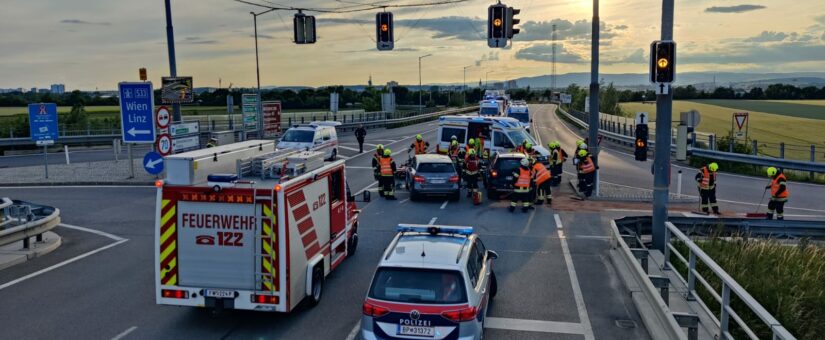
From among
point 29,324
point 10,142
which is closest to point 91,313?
point 29,324

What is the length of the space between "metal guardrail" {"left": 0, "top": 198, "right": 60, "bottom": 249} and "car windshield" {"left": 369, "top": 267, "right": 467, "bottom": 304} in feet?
31.5

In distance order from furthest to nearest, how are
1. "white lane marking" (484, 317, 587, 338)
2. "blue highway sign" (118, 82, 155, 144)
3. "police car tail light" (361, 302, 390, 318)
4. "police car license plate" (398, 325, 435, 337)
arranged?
"blue highway sign" (118, 82, 155, 144), "white lane marking" (484, 317, 587, 338), "police car tail light" (361, 302, 390, 318), "police car license plate" (398, 325, 435, 337)

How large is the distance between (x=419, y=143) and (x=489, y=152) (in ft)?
9.39

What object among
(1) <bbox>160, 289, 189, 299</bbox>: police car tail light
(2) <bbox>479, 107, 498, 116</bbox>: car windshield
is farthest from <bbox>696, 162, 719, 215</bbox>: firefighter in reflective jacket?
(2) <bbox>479, 107, 498, 116</bbox>: car windshield

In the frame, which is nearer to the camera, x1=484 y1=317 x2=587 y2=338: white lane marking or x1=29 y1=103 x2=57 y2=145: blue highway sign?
x1=484 y1=317 x2=587 y2=338: white lane marking

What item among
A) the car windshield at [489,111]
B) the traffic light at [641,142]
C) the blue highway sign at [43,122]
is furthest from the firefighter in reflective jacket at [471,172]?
the car windshield at [489,111]

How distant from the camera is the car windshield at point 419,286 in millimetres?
8219

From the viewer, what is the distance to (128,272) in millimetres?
13586

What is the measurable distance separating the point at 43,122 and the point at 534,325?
23.9m

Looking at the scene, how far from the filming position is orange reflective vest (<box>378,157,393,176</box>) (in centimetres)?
2199

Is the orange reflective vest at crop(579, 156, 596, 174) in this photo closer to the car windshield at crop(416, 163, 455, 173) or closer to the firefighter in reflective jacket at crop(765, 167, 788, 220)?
the car windshield at crop(416, 163, 455, 173)

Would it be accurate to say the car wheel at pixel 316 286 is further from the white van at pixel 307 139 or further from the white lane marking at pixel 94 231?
the white van at pixel 307 139

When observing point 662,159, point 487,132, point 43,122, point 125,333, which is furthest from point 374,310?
point 43,122

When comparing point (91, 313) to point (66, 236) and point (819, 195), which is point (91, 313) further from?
point (819, 195)
